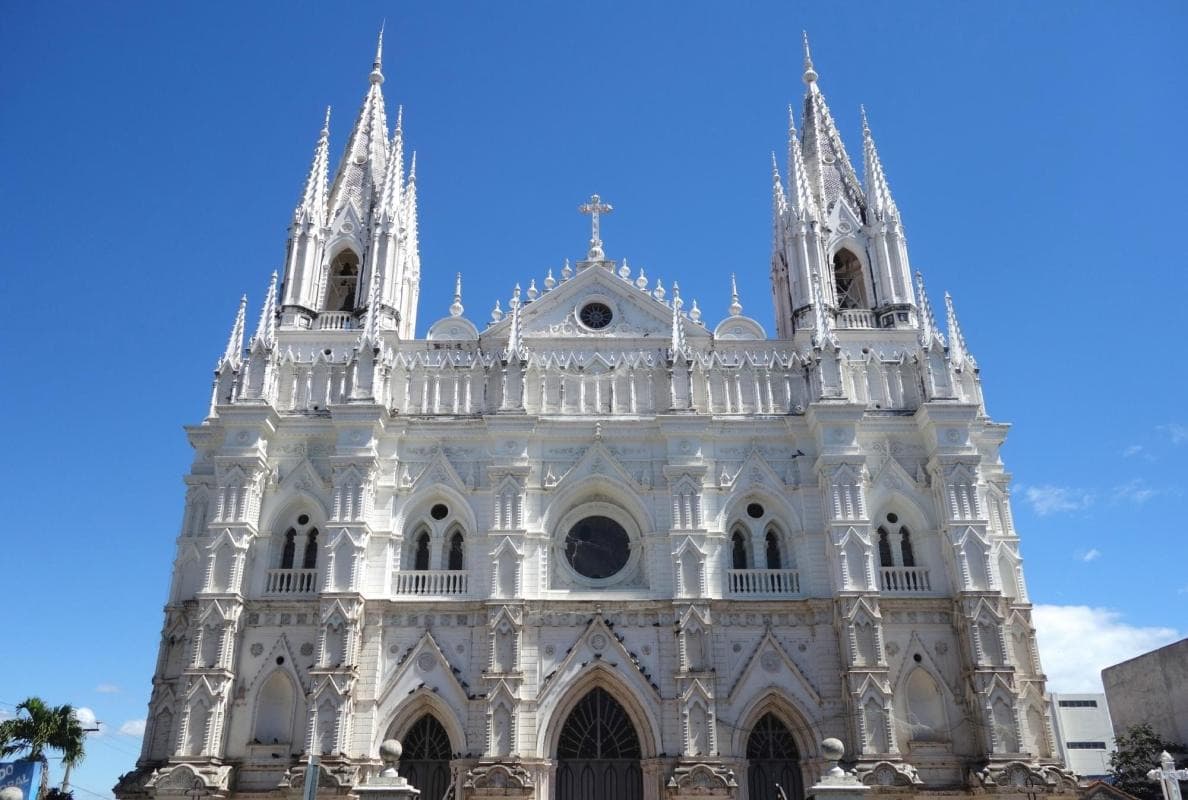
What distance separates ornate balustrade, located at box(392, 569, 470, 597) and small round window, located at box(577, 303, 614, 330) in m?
9.09

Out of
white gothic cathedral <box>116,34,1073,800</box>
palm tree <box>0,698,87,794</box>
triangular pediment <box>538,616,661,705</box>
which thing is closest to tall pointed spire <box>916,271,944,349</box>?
white gothic cathedral <box>116,34,1073,800</box>

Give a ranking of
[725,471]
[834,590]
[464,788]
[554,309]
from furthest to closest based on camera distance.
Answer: [554,309] → [725,471] → [834,590] → [464,788]

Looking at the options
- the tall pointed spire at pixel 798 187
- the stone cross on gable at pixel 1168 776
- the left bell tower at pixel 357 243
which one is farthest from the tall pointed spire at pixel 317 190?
the stone cross on gable at pixel 1168 776

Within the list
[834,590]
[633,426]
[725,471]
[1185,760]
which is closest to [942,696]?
[834,590]

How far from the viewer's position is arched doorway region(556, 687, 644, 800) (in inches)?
963

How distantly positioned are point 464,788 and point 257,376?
522 inches

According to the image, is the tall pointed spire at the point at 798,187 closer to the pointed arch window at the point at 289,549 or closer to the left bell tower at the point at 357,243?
the left bell tower at the point at 357,243

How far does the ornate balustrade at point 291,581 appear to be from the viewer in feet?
85.9

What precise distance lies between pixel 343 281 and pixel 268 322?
189 inches

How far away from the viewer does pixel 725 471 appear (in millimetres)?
27531

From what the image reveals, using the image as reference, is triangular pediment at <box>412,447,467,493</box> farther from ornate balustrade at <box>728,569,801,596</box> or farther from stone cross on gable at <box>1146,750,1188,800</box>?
stone cross on gable at <box>1146,750,1188,800</box>

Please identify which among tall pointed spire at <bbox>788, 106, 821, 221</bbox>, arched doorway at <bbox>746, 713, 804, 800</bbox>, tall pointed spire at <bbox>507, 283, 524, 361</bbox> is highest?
tall pointed spire at <bbox>788, 106, 821, 221</bbox>

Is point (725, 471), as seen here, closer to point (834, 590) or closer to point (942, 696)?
point (834, 590)

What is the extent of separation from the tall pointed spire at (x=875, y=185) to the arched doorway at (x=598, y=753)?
19266 millimetres
